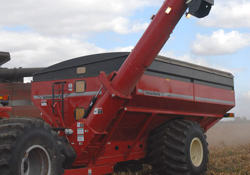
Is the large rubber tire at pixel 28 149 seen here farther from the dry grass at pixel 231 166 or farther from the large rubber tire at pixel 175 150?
the dry grass at pixel 231 166

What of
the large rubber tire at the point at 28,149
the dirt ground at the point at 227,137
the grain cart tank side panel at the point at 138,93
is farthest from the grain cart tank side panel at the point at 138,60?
the dirt ground at the point at 227,137

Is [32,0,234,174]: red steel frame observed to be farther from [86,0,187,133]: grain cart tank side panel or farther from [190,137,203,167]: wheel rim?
[190,137,203,167]: wheel rim

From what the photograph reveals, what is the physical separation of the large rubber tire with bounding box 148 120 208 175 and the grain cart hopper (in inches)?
0.7

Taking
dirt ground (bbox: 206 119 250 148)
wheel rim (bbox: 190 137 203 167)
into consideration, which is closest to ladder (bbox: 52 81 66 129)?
wheel rim (bbox: 190 137 203 167)

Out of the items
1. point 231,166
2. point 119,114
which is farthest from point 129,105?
point 231,166

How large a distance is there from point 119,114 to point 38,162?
1.79 meters

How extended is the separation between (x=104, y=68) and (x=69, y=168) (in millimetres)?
1734

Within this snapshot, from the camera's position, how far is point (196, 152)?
7.48 m

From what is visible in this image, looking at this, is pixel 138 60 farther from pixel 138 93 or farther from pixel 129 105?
pixel 129 105

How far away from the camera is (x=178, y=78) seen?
717 centimetres

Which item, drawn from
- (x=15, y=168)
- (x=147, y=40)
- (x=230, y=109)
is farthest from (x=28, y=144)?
(x=230, y=109)

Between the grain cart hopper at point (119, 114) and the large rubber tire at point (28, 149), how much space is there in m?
0.01

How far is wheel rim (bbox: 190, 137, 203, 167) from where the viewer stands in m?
7.33

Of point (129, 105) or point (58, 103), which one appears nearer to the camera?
point (129, 105)
